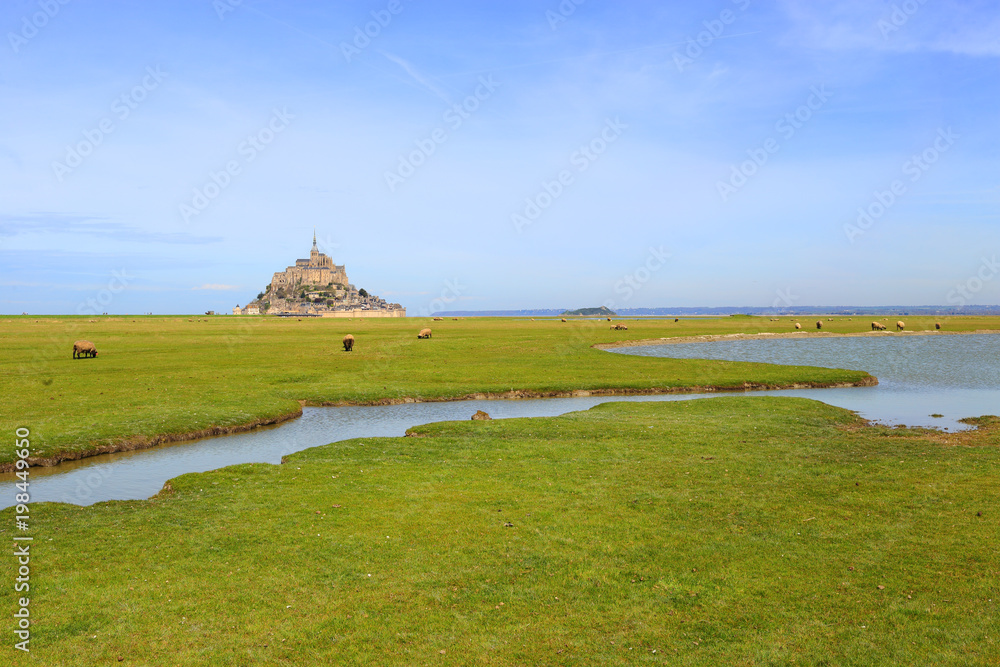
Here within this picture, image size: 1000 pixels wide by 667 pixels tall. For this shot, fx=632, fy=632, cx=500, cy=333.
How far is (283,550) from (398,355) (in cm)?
5093

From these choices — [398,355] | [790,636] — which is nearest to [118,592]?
[790,636]

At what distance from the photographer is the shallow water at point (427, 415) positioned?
2331cm

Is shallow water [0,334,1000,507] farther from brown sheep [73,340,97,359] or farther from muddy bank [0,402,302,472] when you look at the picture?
brown sheep [73,340,97,359]

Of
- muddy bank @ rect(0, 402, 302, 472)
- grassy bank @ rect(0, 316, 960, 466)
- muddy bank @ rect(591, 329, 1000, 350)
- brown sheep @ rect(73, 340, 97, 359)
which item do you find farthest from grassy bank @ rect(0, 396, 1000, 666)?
muddy bank @ rect(591, 329, 1000, 350)

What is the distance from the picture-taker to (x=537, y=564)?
14.1m

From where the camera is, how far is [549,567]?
13883mm

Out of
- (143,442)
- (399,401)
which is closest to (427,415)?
(399,401)

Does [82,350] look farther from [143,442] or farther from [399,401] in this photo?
[143,442]

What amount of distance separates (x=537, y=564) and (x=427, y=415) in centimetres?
2360

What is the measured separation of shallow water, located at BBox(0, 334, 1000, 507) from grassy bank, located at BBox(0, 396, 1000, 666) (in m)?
3.94

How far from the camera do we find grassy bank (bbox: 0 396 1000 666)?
10820 millimetres

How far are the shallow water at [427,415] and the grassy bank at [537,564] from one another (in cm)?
394

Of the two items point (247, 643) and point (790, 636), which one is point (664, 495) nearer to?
point (790, 636)

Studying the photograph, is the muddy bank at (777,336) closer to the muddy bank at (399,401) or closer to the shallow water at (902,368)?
the shallow water at (902,368)
